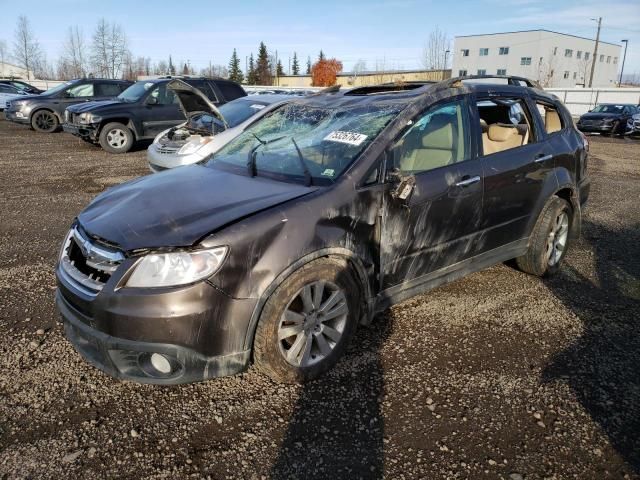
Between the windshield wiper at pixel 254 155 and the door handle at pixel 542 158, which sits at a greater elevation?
the windshield wiper at pixel 254 155

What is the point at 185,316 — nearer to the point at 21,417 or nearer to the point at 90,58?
the point at 21,417

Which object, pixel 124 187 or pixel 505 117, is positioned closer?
pixel 124 187

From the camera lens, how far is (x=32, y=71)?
255ft

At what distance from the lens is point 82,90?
1562 cm

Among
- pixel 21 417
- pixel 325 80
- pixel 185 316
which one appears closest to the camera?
pixel 185 316

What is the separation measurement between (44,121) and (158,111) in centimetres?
653

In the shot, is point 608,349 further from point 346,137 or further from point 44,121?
point 44,121

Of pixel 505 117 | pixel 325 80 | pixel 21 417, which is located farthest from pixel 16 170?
pixel 325 80

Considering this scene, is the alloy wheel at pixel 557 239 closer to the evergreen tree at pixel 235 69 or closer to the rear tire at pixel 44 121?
the rear tire at pixel 44 121

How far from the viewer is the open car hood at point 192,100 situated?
6.88 metres

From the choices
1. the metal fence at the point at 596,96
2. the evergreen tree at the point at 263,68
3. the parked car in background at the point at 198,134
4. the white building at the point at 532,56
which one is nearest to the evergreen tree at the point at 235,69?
the evergreen tree at the point at 263,68

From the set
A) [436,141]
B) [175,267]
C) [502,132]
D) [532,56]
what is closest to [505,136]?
[502,132]

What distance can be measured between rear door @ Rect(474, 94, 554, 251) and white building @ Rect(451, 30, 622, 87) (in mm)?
69509

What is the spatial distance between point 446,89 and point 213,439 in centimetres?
288
